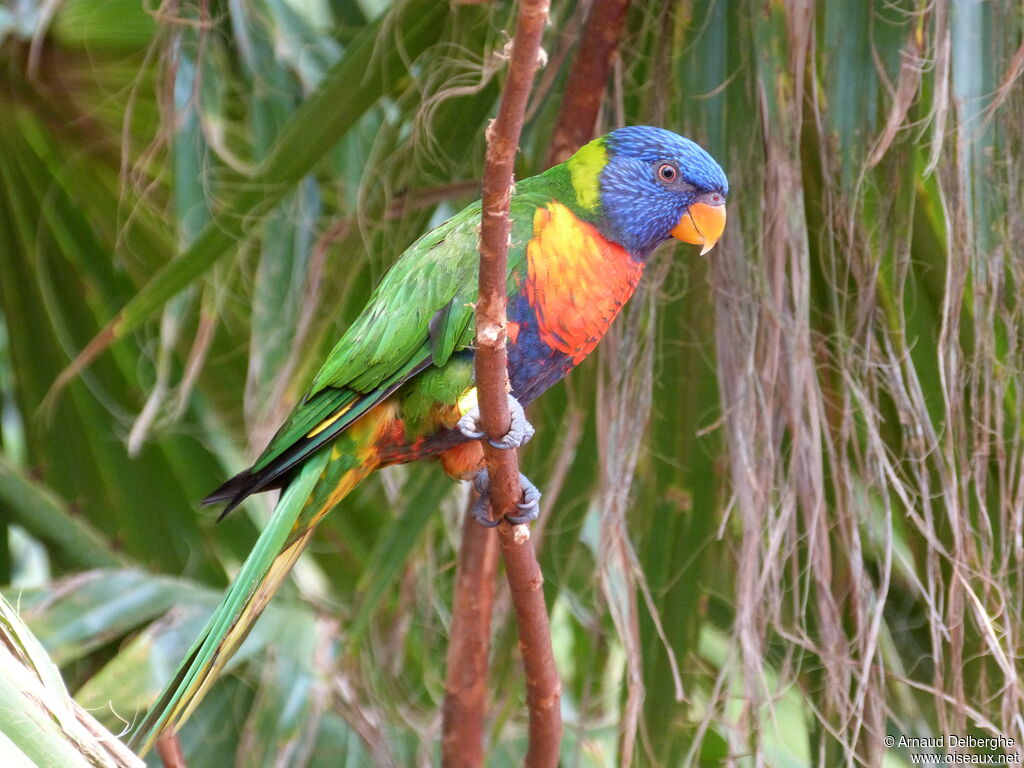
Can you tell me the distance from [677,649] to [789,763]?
52cm

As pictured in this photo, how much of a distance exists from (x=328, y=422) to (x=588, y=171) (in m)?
0.65

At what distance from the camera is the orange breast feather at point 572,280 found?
173 cm

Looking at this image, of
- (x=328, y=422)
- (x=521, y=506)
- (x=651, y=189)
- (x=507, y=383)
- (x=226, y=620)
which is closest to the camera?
(x=507, y=383)

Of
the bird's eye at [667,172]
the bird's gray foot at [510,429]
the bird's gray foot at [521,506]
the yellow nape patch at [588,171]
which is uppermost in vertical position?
the yellow nape patch at [588,171]

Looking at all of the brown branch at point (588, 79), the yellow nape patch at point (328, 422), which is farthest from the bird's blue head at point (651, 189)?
the yellow nape patch at point (328, 422)

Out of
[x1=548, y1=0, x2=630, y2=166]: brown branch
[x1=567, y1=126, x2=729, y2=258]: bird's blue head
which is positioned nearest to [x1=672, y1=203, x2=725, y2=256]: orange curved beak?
[x1=567, y1=126, x2=729, y2=258]: bird's blue head

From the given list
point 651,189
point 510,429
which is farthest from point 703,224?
point 510,429

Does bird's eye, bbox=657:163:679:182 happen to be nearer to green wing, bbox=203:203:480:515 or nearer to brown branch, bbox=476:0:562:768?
green wing, bbox=203:203:480:515

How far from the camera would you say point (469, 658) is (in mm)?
2098

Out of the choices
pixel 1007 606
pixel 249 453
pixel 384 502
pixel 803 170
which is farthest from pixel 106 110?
pixel 1007 606

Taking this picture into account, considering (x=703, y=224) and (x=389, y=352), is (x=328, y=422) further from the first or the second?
(x=703, y=224)

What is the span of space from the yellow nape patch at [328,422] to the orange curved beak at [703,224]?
67cm

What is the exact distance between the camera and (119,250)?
2.42m
